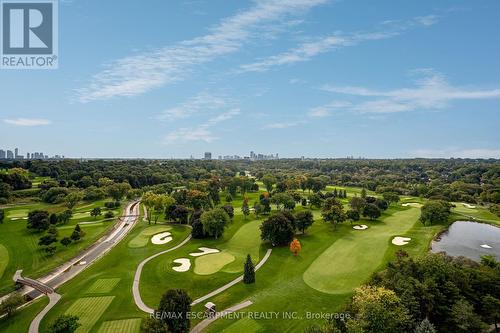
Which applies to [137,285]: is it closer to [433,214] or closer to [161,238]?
[161,238]

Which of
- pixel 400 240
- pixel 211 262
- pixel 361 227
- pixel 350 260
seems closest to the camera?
pixel 211 262

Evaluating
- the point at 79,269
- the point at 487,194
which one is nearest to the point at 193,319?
the point at 79,269

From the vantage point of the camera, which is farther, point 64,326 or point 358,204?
point 358,204

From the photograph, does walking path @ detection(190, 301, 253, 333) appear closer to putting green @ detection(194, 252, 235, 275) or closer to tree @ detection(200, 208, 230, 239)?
putting green @ detection(194, 252, 235, 275)

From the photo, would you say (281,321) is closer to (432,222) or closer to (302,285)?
(302,285)

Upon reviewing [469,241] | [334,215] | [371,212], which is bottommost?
[469,241]

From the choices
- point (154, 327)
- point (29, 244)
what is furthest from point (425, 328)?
point (29, 244)
